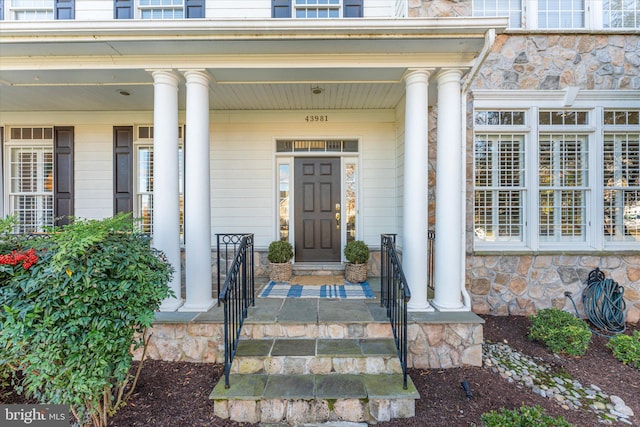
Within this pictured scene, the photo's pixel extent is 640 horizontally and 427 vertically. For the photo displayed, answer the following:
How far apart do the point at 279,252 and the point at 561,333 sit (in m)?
3.38

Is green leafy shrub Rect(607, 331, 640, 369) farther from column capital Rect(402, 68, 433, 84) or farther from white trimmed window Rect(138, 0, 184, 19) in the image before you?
white trimmed window Rect(138, 0, 184, 19)

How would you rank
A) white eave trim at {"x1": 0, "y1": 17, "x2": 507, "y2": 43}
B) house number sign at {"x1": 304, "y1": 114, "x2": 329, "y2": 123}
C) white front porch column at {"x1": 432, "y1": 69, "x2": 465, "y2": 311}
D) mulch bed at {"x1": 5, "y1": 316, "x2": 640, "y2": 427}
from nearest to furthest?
mulch bed at {"x1": 5, "y1": 316, "x2": 640, "y2": 427}
white eave trim at {"x1": 0, "y1": 17, "x2": 507, "y2": 43}
white front porch column at {"x1": 432, "y1": 69, "x2": 465, "y2": 311}
house number sign at {"x1": 304, "y1": 114, "x2": 329, "y2": 123}

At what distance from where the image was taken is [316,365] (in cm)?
256

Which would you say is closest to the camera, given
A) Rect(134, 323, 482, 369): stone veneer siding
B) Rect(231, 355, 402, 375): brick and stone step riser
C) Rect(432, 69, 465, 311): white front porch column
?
Rect(231, 355, 402, 375): brick and stone step riser

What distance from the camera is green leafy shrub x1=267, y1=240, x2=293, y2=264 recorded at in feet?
14.3

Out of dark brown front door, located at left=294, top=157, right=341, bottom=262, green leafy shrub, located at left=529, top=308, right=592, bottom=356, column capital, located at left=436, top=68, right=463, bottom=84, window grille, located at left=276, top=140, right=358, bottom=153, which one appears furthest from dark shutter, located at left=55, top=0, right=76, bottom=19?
green leafy shrub, located at left=529, top=308, right=592, bottom=356

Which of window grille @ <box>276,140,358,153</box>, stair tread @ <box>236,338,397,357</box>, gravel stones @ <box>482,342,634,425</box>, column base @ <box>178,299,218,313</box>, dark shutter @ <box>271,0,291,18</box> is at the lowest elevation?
gravel stones @ <box>482,342,634,425</box>

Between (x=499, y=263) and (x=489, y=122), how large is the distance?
194 centimetres

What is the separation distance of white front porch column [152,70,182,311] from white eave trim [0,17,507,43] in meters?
0.44

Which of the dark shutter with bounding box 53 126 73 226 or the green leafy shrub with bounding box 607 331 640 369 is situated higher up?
the dark shutter with bounding box 53 126 73 226

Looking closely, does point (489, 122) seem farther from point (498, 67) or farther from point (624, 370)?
point (624, 370)

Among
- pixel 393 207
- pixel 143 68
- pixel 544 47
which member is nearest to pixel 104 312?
pixel 143 68

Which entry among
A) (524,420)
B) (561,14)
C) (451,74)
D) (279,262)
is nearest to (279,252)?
(279,262)

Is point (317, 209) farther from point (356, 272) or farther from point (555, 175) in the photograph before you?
point (555, 175)
